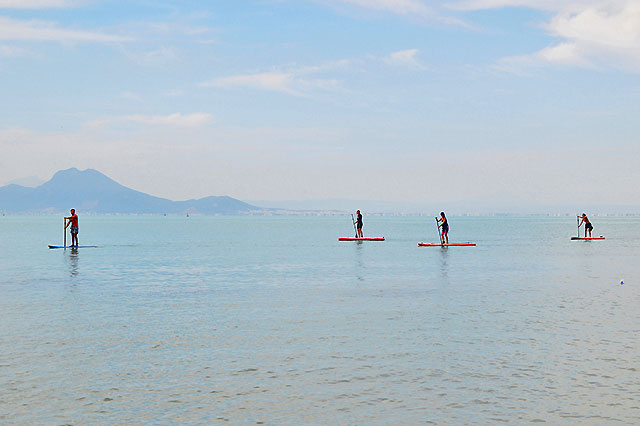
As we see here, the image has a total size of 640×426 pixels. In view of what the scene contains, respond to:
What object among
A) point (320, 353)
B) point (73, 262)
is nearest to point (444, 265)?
point (73, 262)

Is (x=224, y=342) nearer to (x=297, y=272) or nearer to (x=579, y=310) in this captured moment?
(x=579, y=310)

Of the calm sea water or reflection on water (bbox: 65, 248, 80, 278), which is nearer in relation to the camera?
the calm sea water

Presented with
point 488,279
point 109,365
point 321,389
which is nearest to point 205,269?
point 488,279

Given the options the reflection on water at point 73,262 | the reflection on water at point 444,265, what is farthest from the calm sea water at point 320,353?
the reflection on water at point 73,262

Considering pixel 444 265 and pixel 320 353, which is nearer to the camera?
pixel 320 353

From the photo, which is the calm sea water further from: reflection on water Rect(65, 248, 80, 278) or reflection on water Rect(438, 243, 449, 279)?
reflection on water Rect(65, 248, 80, 278)

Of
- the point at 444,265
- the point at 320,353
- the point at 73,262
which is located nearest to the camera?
the point at 320,353

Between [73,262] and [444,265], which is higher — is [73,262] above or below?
above

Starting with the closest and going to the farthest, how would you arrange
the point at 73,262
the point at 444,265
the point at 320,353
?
the point at 320,353, the point at 444,265, the point at 73,262

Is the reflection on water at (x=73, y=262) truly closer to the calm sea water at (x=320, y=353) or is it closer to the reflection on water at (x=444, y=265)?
the calm sea water at (x=320, y=353)

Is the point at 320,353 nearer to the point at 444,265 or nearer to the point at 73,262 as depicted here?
the point at 444,265

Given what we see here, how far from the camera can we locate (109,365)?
15.4 metres

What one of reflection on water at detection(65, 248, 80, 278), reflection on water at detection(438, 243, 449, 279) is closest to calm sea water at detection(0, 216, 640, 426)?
reflection on water at detection(438, 243, 449, 279)

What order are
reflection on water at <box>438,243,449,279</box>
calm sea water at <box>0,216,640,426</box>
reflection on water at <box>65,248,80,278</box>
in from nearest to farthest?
calm sea water at <box>0,216,640,426</box>
reflection on water at <box>438,243,449,279</box>
reflection on water at <box>65,248,80,278</box>
